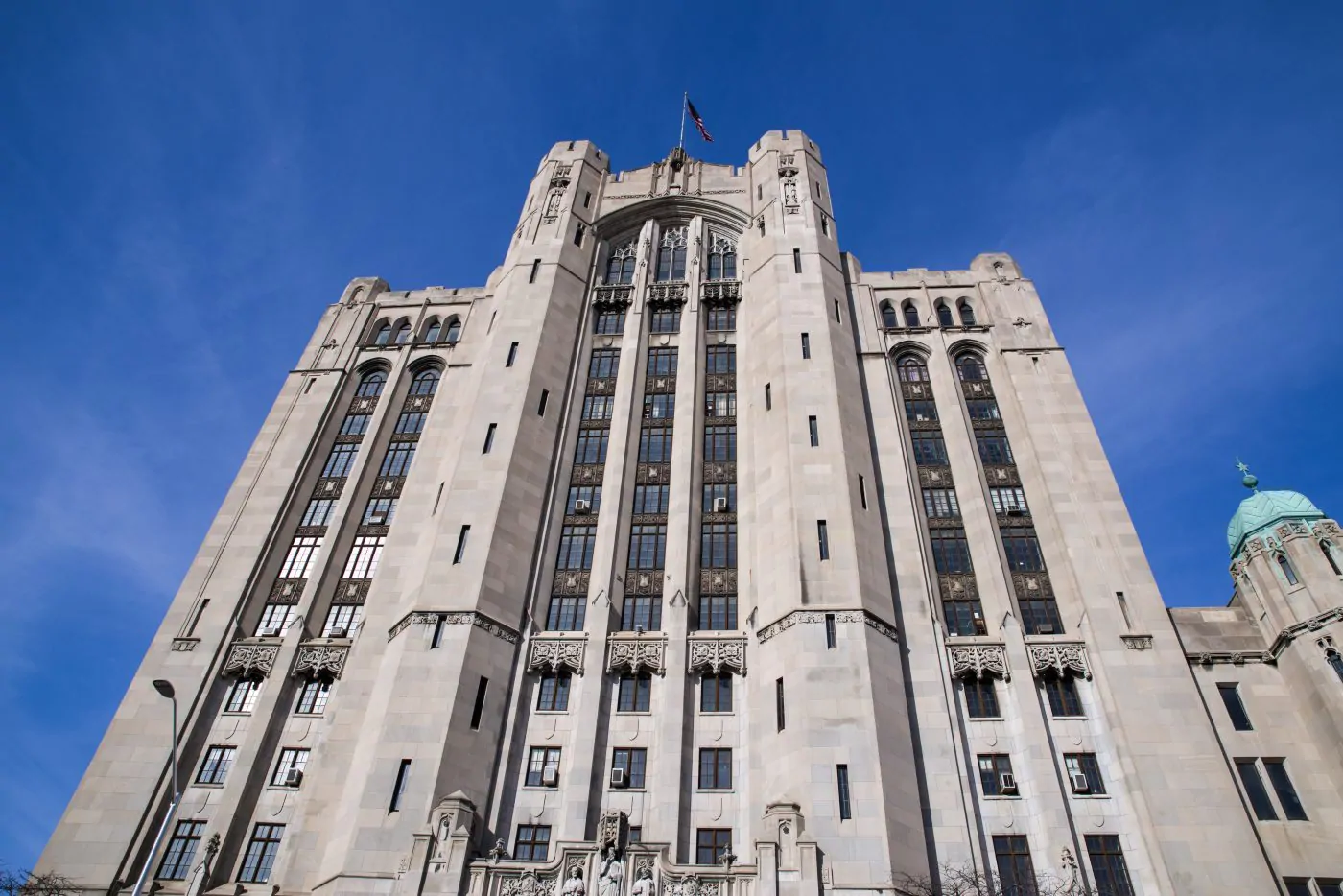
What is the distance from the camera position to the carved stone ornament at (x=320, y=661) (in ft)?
131

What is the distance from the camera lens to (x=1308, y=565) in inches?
1483

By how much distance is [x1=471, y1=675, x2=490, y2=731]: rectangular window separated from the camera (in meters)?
35.3

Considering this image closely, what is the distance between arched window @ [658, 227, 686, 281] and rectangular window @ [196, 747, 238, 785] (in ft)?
115

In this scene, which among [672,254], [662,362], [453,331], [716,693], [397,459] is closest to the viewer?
[716,693]

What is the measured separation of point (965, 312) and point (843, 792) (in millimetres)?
32897

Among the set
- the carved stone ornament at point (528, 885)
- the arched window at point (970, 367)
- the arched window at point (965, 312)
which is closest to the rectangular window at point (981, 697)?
the carved stone ornament at point (528, 885)

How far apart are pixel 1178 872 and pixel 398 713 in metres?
27.6

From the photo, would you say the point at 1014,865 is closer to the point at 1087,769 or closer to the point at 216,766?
the point at 1087,769

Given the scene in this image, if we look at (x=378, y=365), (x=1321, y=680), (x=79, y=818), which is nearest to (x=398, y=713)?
(x=79, y=818)

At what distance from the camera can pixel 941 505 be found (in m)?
44.6

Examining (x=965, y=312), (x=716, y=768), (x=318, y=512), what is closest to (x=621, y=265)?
(x=965, y=312)

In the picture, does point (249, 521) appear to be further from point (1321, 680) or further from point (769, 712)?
point (1321, 680)

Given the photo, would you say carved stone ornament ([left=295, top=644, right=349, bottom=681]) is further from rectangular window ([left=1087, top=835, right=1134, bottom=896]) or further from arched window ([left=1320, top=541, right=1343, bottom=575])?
arched window ([left=1320, top=541, right=1343, bottom=575])

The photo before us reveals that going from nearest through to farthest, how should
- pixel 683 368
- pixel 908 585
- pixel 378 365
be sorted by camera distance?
1. pixel 908 585
2. pixel 683 368
3. pixel 378 365
